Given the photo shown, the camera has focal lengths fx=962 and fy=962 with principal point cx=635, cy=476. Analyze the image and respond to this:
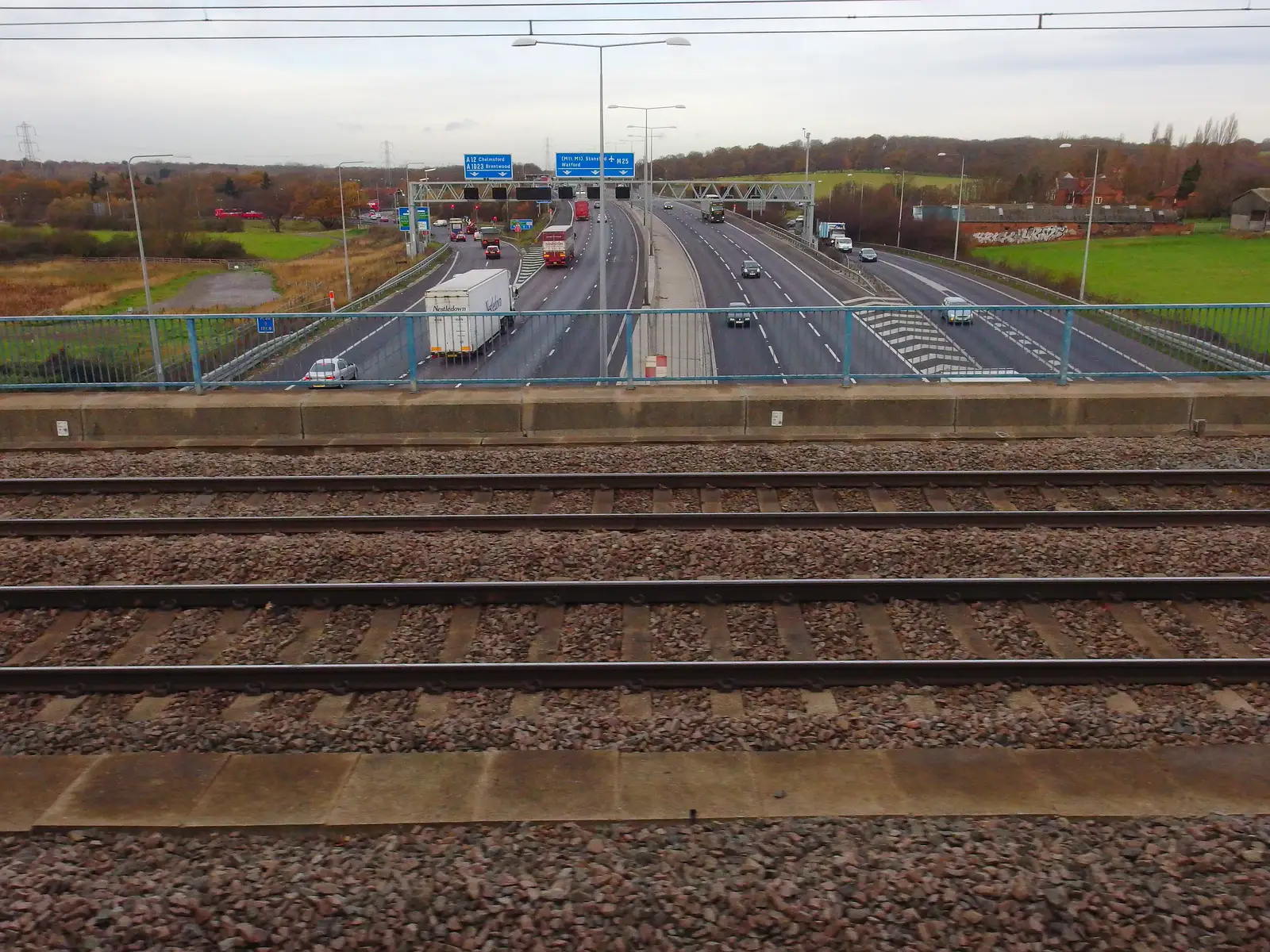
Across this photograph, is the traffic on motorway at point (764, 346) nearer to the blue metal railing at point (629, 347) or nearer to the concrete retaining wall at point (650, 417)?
the blue metal railing at point (629, 347)

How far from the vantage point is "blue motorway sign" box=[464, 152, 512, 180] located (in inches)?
2021

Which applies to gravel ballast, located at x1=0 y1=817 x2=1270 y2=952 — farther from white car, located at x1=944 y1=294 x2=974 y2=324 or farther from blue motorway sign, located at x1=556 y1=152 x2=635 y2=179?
blue motorway sign, located at x1=556 y1=152 x2=635 y2=179

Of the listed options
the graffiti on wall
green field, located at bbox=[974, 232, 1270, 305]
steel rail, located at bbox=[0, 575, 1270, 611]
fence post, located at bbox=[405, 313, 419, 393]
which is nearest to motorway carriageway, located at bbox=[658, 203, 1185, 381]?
fence post, located at bbox=[405, 313, 419, 393]

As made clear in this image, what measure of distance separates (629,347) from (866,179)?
134658mm

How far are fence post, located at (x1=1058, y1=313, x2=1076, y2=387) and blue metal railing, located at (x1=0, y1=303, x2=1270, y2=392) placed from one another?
3 centimetres

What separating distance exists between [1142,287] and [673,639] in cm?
6707

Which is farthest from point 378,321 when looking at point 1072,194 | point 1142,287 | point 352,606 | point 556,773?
point 1072,194

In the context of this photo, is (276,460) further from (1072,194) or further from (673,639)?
(1072,194)

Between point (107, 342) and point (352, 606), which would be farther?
point (107, 342)

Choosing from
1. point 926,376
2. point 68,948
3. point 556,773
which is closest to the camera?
point 68,948

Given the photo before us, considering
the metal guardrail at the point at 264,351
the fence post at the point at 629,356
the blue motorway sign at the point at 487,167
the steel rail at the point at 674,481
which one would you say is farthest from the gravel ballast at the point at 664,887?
the blue motorway sign at the point at 487,167

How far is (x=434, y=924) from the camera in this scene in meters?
4.41

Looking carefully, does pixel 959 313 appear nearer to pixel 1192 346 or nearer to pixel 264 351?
pixel 1192 346

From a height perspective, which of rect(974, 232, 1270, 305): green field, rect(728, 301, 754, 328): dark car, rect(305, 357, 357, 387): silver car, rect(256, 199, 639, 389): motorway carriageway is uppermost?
rect(728, 301, 754, 328): dark car
